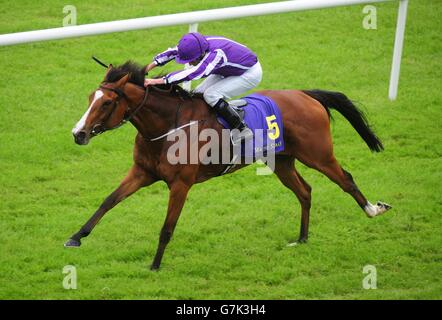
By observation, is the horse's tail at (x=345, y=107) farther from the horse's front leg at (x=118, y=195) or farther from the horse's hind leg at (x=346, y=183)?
the horse's front leg at (x=118, y=195)

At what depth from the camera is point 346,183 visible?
7.72m

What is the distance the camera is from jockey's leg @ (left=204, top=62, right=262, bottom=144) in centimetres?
725

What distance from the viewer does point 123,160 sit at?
940 centimetres

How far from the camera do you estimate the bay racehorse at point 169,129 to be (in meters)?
6.87

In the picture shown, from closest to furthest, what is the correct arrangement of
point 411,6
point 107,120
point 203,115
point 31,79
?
point 107,120 → point 203,115 → point 31,79 → point 411,6

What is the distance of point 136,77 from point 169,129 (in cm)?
48

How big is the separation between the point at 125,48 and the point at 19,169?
9.29ft

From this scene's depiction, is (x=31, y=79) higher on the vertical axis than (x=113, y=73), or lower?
lower

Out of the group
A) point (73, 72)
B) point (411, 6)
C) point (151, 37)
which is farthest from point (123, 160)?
point (411, 6)

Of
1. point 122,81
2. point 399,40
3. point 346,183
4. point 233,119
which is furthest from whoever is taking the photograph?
point 399,40

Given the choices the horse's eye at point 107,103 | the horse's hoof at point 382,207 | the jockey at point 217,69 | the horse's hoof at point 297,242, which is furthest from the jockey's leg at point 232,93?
the horse's hoof at point 382,207

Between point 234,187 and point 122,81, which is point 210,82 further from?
point 234,187

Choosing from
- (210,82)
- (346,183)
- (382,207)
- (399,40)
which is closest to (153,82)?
(210,82)

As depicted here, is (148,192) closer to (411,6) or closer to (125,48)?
(125,48)
